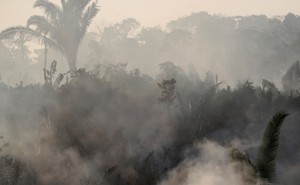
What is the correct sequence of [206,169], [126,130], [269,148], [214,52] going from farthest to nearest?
1. [214,52]
2. [126,130]
3. [206,169]
4. [269,148]

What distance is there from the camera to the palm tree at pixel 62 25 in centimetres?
1908

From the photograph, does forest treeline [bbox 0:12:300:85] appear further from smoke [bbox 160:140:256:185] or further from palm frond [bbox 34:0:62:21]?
smoke [bbox 160:140:256:185]

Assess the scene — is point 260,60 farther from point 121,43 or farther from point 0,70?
point 0,70

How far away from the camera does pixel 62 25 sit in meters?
19.4

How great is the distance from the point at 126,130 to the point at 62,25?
21.4ft

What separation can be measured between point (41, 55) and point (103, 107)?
153 ft

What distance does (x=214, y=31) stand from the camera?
4706 centimetres

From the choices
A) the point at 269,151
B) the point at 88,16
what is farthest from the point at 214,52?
the point at 269,151

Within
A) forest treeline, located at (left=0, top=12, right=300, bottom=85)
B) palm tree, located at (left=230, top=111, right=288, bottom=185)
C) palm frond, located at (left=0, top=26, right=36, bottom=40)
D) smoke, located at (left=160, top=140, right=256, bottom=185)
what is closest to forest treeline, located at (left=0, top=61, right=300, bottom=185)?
smoke, located at (left=160, top=140, right=256, bottom=185)

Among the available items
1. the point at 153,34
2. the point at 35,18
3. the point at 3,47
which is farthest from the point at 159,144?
the point at 3,47

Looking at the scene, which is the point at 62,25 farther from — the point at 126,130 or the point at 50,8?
the point at 126,130

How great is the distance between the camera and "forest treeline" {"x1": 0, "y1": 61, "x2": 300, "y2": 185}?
13656 mm

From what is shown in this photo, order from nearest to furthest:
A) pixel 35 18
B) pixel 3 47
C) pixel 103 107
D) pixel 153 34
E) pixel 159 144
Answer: pixel 159 144 → pixel 103 107 → pixel 35 18 → pixel 153 34 → pixel 3 47

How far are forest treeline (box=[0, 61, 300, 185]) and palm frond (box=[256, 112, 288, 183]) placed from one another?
3686 mm
